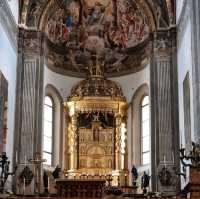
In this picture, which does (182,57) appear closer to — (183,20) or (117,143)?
(183,20)

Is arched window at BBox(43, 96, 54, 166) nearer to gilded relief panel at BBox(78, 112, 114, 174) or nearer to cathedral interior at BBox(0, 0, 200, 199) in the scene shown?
cathedral interior at BBox(0, 0, 200, 199)

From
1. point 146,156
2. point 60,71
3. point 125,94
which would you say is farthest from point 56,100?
point 146,156

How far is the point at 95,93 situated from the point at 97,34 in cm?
303

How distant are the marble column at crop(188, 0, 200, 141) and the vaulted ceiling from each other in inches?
273

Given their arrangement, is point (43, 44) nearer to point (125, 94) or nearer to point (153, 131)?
point (125, 94)

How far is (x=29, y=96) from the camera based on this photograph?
25188 millimetres

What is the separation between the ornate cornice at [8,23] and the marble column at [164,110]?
Answer: 20.0 feet

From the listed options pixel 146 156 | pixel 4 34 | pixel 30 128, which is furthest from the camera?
pixel 146 156

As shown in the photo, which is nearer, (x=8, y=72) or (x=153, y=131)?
(x=8, y=72)

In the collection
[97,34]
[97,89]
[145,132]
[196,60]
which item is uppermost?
[97,34]

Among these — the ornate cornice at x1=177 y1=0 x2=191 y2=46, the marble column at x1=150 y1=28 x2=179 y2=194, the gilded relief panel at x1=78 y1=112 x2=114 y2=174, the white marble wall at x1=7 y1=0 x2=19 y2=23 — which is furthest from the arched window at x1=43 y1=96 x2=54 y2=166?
the ornate cornice at x1=177 y1=0 x2=191 y2=46

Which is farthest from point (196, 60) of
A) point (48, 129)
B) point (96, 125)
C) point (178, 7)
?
point (48, 129)

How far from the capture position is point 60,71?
27.3 meters

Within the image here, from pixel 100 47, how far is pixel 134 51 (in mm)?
1698
